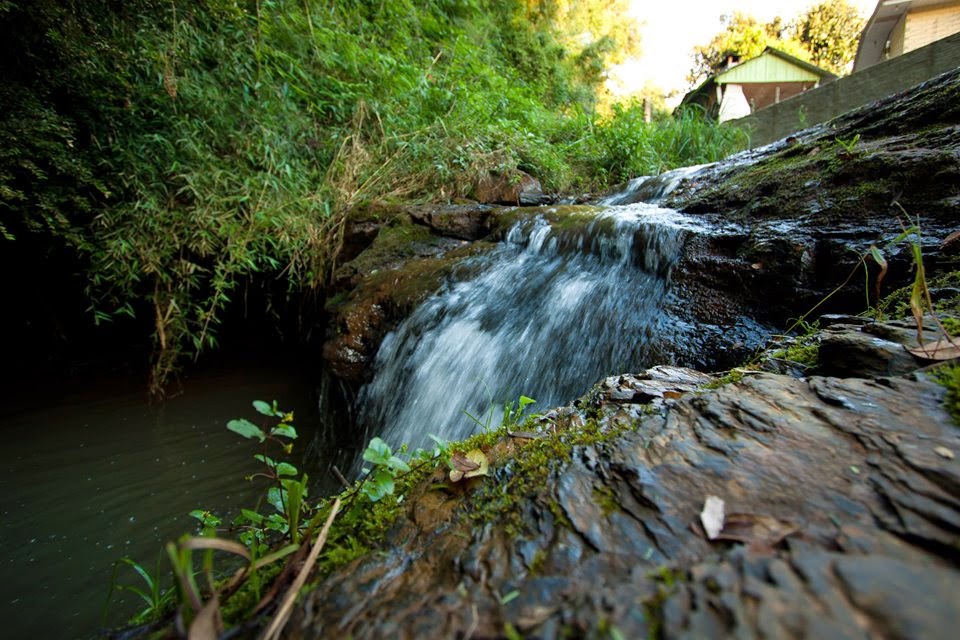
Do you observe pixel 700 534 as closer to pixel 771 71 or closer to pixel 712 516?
pixel 712 516

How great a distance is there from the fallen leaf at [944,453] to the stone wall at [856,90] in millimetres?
7835

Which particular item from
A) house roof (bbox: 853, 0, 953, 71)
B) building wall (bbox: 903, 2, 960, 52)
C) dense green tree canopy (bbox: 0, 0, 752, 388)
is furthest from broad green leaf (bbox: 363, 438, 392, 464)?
building wall (bbox: 903, 2, 960, 52)

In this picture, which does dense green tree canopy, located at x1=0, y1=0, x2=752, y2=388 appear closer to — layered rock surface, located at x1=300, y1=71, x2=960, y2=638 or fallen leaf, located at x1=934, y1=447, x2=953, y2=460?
layered rock surface, located at x1=300, y1=71, x2=960, y2=638

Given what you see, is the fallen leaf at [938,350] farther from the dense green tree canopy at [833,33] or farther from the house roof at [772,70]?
the dense green tree canopy at [833,33]

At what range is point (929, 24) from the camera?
1290cm

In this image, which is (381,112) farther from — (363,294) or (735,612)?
(735,612)

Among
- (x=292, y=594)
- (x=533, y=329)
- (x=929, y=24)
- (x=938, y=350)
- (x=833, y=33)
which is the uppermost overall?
(x=833, y=33)

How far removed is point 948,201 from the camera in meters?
1.79

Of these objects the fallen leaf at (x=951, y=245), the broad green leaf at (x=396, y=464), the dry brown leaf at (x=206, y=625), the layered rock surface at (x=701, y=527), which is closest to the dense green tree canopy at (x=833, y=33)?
the fallen leaf at (x=951, y=245)

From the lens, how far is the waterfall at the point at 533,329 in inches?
86.0

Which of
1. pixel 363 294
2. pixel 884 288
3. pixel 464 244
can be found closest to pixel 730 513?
pixel 884 288

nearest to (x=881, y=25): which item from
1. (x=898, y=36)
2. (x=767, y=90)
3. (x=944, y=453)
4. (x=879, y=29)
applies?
(x=879, y=29)

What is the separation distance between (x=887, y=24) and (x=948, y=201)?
67.9ft

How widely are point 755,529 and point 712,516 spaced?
5 centimetres
